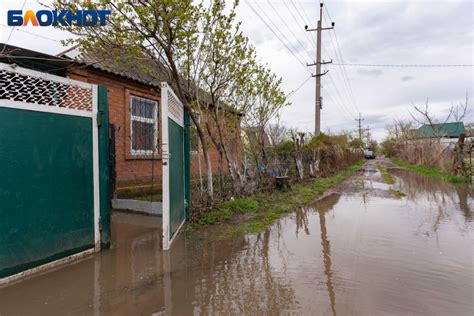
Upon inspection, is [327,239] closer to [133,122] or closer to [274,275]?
[274,275]

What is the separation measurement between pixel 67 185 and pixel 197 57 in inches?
142

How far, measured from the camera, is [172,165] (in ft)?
14.9

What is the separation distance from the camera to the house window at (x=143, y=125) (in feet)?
28.7

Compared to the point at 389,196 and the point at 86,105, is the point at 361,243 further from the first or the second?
the point at 389,196

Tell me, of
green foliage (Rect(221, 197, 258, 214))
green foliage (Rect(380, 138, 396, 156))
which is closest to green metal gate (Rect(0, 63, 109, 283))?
green foliage (Rect(221, 197, 258, 214))

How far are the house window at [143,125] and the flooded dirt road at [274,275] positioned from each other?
11.9 ft

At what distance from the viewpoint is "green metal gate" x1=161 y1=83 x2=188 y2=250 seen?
4123 mm

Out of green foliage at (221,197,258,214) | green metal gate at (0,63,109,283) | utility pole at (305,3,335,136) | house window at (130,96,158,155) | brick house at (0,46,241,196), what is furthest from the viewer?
utility pole at (305,3,335,136)

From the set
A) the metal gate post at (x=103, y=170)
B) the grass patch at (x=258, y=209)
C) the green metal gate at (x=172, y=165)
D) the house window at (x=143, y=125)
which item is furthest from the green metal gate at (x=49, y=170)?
the house window at (x=143, y=125)

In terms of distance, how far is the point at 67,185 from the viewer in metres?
3.68

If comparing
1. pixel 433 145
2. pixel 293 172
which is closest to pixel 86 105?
pixel 293 172

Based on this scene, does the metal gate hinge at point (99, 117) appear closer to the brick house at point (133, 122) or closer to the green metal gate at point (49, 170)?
the green metal gate at point (49, 170)

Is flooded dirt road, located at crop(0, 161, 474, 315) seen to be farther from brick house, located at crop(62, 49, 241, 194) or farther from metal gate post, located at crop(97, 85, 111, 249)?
brick house, located at crop(62, 49, 241, 194)

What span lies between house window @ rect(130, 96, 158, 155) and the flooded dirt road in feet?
11.9
